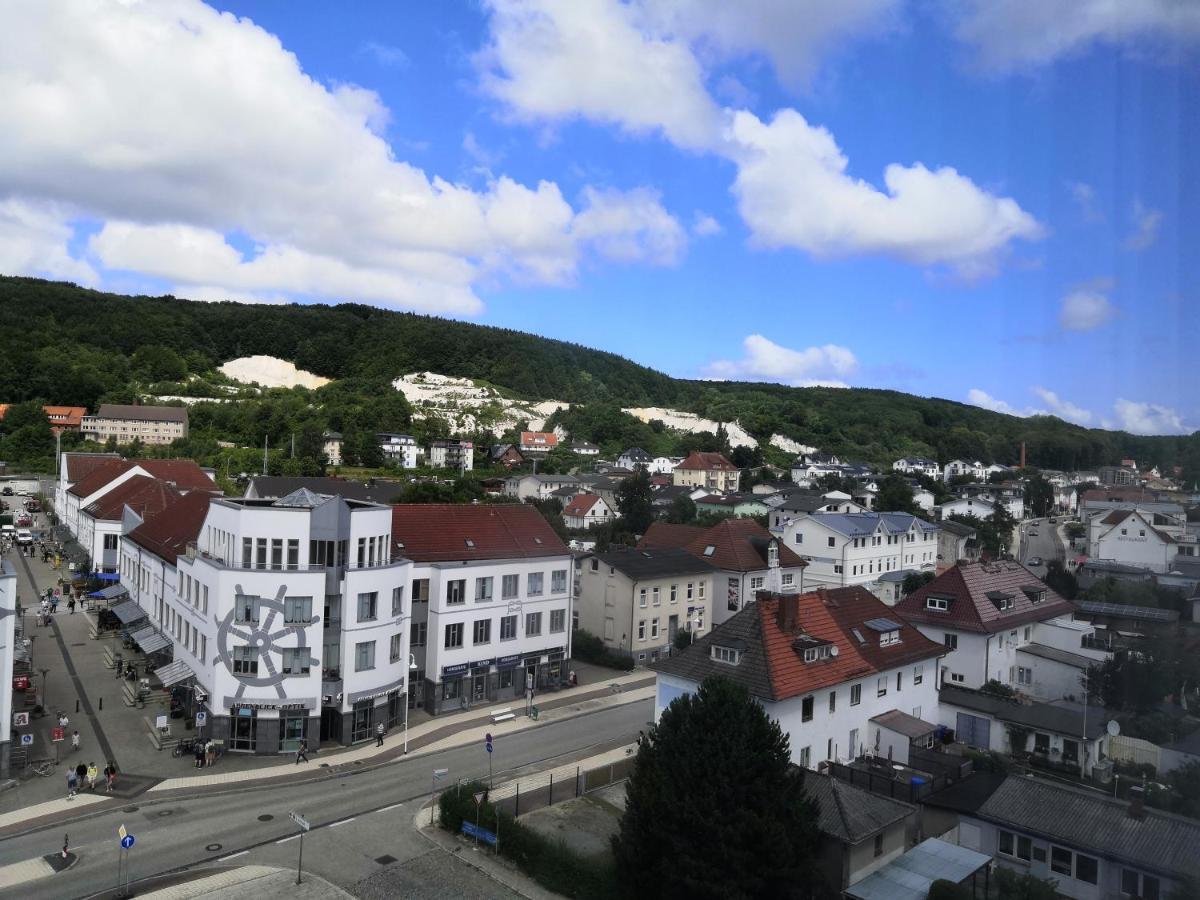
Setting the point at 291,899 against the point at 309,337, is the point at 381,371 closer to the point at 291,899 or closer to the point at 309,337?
the point at 309,337

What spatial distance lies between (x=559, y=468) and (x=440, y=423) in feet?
65.1

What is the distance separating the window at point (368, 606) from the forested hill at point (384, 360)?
82.2 meters

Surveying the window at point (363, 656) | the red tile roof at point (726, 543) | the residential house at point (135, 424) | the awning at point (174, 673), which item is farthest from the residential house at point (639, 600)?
the residential house at point (135, 424)

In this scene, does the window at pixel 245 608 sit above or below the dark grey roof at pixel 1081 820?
above

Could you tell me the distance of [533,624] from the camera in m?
30.7

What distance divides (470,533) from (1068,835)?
20.2 metres

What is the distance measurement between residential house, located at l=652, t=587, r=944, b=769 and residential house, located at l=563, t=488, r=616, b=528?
1971 inches

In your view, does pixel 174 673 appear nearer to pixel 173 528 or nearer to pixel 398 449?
pixel 173 528

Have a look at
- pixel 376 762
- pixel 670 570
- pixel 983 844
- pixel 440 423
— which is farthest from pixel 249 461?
pixel 983 844

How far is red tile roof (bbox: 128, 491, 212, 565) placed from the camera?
103ft

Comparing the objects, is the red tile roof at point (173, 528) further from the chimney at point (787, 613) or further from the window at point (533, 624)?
the chimney at point (787, 613)

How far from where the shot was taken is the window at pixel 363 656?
24141 mm

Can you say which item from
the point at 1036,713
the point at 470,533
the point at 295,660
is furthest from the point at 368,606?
the point at 1036,713

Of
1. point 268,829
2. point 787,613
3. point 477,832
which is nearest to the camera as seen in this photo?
point 477,832
